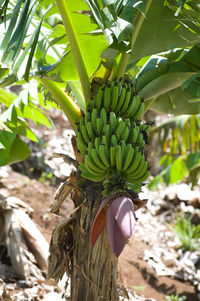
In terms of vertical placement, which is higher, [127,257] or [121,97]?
[121,97]

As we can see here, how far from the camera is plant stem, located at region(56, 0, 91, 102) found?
1.68m

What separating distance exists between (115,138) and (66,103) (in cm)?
46

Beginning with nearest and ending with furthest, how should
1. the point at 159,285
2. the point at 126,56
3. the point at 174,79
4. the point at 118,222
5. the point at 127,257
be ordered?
the point at 118,222, the point at 126,56, the point at 174,79, the point at 159,285, the point at 127,257

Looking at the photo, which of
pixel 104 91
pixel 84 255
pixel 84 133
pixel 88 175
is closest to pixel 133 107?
pixel 104 91

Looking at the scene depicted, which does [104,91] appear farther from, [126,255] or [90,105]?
[126,255]

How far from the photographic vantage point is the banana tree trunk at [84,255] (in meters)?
1.89

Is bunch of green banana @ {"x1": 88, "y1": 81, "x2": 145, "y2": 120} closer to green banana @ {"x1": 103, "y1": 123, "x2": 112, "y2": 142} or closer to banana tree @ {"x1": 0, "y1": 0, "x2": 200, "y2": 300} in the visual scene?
banana tree @ {"x1": 0, "y1": 0, "x2": 200, "y2": 300}

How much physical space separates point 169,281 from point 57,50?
2952 mm

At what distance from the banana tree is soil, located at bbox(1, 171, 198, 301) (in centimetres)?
192

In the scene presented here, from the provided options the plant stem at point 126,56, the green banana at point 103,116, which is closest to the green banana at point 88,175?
the green banana at point 103,116

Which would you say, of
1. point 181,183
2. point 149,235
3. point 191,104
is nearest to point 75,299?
point 191,104

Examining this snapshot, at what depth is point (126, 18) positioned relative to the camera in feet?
5.33

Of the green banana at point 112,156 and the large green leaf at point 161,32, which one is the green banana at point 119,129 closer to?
the green banana at point 112,156

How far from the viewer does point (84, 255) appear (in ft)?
6.34
